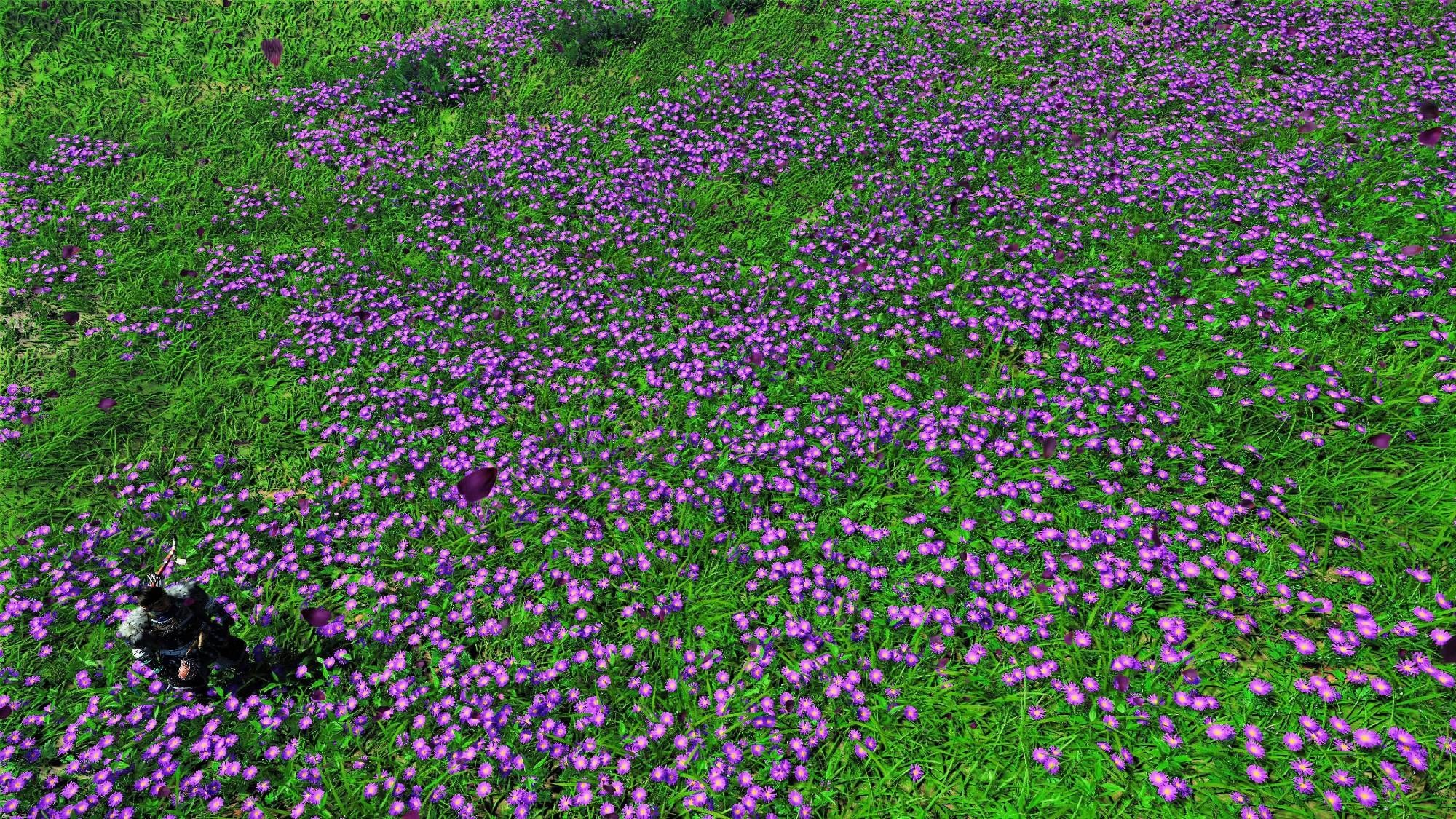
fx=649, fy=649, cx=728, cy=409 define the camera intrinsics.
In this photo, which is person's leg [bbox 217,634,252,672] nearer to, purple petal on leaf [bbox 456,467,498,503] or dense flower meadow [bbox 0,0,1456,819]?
dense flower meadow [bbox 0,0,1456,819]

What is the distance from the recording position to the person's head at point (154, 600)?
2.58 meters

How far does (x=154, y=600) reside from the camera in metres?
2.60

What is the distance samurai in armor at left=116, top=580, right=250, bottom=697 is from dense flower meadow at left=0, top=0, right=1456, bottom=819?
21cm

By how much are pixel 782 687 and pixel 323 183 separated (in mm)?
6764

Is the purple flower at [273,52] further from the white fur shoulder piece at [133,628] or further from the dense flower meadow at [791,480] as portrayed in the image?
the white fur shoulder piece at [133,628]

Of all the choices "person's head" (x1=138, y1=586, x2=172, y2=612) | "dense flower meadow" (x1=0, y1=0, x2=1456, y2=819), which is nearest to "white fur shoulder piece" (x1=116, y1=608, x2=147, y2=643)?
"person's head" (x1=138, y1=586, x2=172, y2=612)

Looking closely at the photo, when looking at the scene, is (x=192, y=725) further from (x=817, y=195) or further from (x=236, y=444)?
(x=817, y=195)

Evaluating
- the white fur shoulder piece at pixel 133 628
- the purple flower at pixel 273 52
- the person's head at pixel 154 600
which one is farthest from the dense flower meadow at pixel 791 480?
the purple flower at pixel 273 52

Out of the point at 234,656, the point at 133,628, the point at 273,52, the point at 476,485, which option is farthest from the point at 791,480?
the point at 273,52

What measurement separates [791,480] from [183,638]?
3.09m

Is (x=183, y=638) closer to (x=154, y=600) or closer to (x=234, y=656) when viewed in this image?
(x=234, y=656)

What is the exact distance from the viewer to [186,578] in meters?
3.74

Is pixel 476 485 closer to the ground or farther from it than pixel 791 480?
farther from it

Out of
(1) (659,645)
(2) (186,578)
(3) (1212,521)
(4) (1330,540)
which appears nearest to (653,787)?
(1) (659,645)
